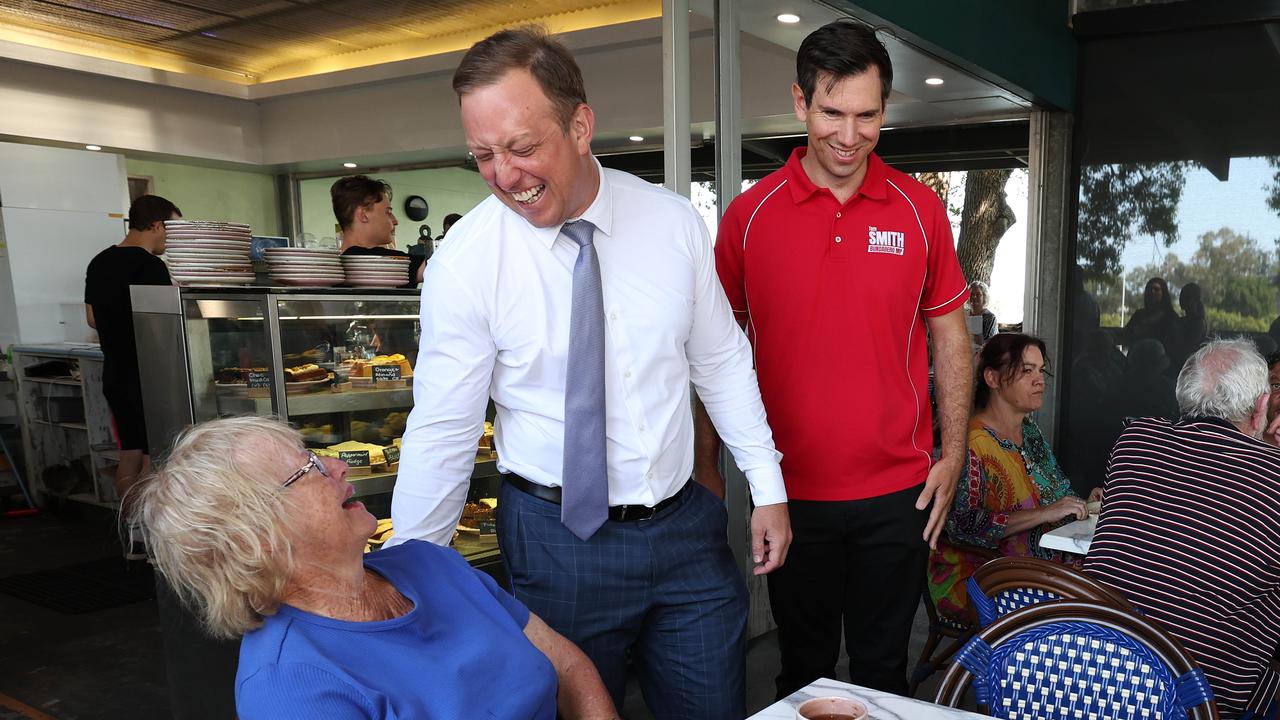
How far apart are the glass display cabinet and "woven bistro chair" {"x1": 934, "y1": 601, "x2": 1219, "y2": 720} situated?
80.1 inches

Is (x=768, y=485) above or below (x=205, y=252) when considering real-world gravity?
below

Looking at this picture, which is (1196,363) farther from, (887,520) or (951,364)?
(887,520)

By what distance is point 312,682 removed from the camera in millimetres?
1182

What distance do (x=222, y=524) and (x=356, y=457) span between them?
205cm

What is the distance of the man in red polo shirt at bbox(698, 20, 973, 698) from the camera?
81.7 inches

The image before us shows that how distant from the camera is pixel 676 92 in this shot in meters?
2.81

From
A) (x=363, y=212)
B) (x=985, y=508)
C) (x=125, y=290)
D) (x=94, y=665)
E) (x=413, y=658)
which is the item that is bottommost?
(x=94, y=665)

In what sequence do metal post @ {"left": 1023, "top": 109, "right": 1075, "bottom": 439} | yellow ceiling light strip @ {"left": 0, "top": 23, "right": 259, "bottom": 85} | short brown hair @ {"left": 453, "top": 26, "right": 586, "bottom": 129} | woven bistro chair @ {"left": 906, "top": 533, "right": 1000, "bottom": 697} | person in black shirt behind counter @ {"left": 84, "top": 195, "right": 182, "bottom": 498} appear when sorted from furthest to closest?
yellow ceiling light strip @ {"left": 0, "top": 23, "right": 259, "bottom": 85}
metal post @ {"left": 1023, "top": 109, "right": 1075, "bottom": 439}
person in black shirt behind counter @ {"left": 84, "top": 195, "right": 182, "bottom": 498}
woven bistro chair @ {"left": 906, "top": 533, "right": 1000, "bottom": 697}
short brown hair @ {"left": 453, "top": 26, "right": 586, "bottom": 129}

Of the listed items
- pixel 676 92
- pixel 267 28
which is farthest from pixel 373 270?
pixel 267 28

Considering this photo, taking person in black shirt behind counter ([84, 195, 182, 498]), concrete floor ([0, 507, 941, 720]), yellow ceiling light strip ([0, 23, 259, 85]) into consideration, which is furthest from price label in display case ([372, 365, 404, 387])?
yellow ceiling light strip ([0, 23, 259, 85])

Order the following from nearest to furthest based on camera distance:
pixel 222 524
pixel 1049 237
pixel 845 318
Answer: pixel 222 524, pixel 845 318, pixel 1049 237

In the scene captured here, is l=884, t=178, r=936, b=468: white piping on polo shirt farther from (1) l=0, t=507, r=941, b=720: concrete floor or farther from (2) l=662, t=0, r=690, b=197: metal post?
(1) l=0, t=507, r=941, b=720: concrete floor

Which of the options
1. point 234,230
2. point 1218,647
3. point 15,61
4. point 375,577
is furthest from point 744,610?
point 15,61

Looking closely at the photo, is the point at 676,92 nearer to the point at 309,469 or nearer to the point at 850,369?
the point at 850,369
